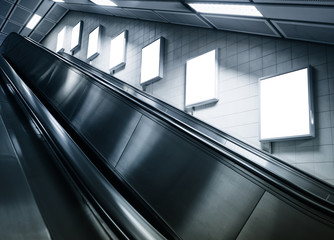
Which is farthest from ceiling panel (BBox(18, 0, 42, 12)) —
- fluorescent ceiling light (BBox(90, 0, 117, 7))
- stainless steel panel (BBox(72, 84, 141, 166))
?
stainless steel panel (BBox(72, 84, 141, 166))

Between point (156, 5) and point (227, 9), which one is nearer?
point (227, 9)

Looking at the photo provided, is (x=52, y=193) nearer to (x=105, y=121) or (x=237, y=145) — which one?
(x=105, y=121)

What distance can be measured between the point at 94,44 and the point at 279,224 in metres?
8.69

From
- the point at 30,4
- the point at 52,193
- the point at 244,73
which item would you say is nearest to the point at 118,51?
the point at 244,73

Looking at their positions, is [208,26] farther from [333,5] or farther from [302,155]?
[302,155]

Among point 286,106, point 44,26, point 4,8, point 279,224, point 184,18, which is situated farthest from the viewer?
point 44,26

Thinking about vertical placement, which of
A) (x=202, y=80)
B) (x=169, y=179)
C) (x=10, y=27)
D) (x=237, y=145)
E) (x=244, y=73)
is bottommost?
(x=169, y=179)

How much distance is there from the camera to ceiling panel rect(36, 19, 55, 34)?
477 inches

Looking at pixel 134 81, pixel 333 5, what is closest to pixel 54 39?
pixel 134 81

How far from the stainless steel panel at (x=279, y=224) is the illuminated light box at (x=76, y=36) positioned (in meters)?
9.96

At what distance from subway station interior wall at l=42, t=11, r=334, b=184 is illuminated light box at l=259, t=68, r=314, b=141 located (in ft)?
0.41

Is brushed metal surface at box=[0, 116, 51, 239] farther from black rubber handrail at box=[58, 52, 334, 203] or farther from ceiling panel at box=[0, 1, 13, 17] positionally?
ceiling panel at box=[0, 1, 13, 17]

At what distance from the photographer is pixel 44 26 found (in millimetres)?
12500

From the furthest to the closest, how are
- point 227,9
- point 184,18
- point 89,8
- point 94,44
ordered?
1. point 89,8
2. point 94,44
3. point 184,18
4. point 227,9
